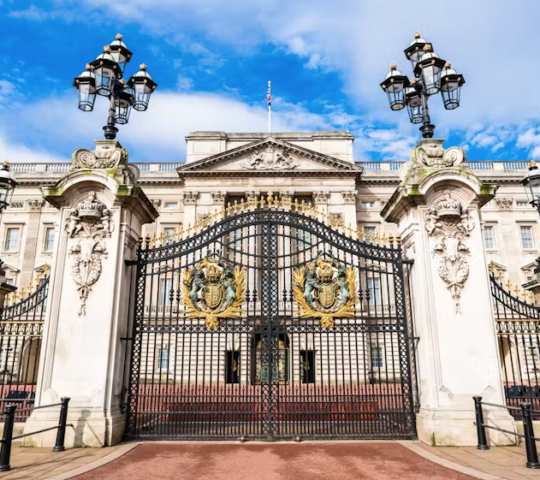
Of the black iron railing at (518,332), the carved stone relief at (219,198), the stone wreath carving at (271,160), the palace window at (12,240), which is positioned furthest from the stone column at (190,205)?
the black iron railing at (518,332)

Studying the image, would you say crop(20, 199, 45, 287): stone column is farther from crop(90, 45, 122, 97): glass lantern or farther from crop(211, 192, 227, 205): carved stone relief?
crop(90, 45, 122, 97): glass lantern

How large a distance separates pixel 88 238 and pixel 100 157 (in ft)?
6.55

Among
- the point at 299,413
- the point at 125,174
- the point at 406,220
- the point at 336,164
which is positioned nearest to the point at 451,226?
the point at 406,220

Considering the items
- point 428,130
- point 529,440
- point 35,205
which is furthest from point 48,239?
point 529,440

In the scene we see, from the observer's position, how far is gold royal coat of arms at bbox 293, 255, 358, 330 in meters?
10.2

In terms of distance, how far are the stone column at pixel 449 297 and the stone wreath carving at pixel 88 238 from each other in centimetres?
698

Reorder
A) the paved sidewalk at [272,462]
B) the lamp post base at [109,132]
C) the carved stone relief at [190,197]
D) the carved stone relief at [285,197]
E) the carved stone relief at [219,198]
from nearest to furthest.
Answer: the paved sidewalk at [272,462] < the lamp post base at [109,132] < the carved stone relief at [285,197] < the carved stone relief at [219,198] < the carved stone relief at [190,197]

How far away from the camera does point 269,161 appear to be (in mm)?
36844

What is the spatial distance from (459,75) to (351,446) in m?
8.96

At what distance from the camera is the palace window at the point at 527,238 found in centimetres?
3959

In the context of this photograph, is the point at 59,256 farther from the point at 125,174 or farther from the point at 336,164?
the point at 336,164

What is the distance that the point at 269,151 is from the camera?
37.1 metres

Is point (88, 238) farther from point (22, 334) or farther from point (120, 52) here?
point (120, 52)

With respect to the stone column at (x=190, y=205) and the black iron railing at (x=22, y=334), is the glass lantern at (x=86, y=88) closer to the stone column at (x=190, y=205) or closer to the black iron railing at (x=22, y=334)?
the black iron railing at (x=22, y=334)
